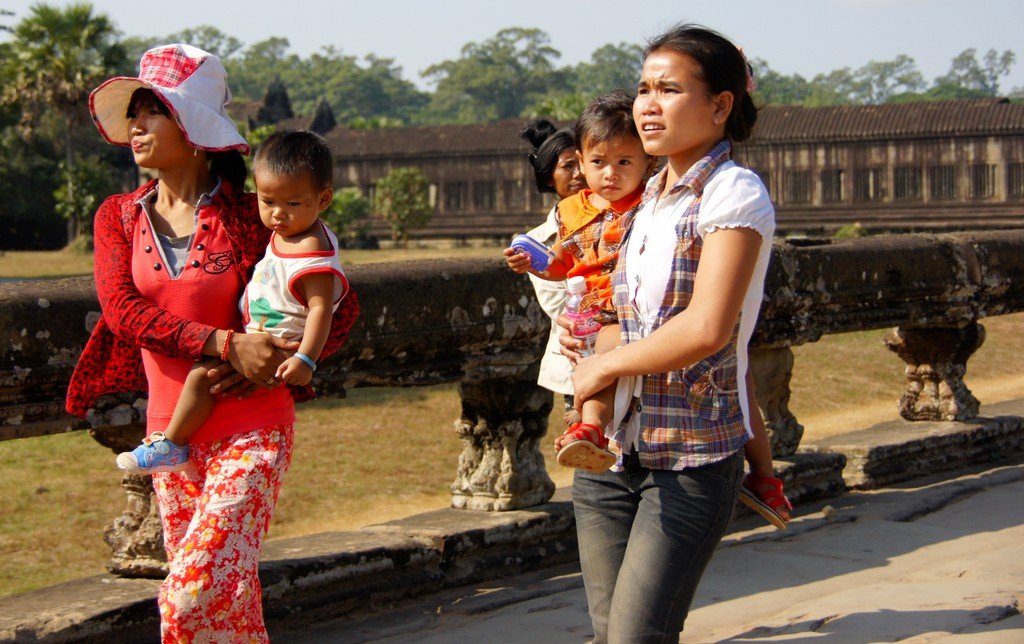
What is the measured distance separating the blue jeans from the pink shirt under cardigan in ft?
2.35

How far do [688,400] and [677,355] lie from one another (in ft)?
0.41

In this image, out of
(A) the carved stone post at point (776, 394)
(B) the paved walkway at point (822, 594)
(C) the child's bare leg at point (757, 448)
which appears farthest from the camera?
(A) the carved stone post at point (776, 394)

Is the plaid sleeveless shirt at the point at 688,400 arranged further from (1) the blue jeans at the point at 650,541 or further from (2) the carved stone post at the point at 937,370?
(2) the carved stone post at the point at 937,370

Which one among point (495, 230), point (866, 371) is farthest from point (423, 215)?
point (866, 371)

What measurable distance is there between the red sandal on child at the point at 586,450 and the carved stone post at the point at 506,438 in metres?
1.96

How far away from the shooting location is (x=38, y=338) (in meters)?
3.24

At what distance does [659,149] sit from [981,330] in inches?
175

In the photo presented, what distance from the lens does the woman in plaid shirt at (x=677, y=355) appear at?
2420 millimetres

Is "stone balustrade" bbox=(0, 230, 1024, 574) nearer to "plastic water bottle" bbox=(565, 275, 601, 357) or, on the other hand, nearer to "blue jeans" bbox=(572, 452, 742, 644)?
"plastic water bottle" bbox=(565, 275, 601, 357)

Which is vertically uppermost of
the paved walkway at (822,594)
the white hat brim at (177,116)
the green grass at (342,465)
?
the white hat brim at (177,116)

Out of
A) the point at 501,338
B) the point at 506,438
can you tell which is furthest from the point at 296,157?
the point at 506,438

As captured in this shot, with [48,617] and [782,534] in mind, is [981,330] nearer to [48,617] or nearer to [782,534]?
[782,534]

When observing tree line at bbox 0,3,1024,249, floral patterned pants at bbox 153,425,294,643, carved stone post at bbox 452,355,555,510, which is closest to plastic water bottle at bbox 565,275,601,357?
floral patterned pants at bbox 153,425,294,643

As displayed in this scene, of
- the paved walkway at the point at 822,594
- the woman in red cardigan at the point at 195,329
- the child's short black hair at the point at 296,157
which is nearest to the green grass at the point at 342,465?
the paved walkway at the point at 822,594
